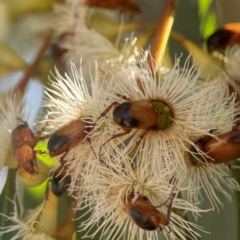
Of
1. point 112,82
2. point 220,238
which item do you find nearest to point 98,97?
point 112,82

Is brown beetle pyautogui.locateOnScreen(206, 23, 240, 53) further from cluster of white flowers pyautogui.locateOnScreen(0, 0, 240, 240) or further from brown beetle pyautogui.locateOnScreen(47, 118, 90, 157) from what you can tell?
brown beetle pyautogui.locateOnScreen(47, 118, 90, 157)

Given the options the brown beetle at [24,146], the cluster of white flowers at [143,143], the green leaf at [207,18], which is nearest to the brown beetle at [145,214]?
the cluster of white flowers at [143,143]

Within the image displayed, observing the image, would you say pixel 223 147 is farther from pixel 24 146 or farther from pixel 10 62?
→ pixel 10 62

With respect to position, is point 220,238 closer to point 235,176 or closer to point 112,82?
point 235,176

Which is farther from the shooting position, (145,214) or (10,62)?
(10,62)

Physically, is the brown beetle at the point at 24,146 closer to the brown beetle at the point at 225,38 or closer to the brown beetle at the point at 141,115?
the brown beetle at the point at 141,115

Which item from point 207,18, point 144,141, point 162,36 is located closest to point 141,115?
point 144,141
